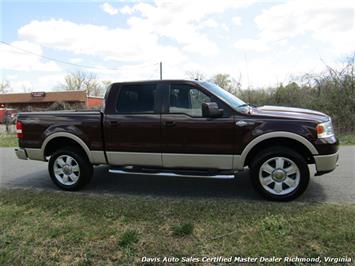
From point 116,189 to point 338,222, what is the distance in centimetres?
356

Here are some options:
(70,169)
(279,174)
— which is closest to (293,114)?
(279,174)

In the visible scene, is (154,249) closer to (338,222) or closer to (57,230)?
(57,230)

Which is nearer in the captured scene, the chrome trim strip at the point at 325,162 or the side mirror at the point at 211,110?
the chrome trim strip at the point at 325,162

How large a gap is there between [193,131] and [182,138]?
8.6 inches

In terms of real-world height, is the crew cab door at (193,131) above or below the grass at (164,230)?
above

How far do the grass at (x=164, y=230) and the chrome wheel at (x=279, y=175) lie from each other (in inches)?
9.8

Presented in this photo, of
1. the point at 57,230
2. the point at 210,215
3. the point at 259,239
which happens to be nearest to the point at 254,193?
the point at 210,215

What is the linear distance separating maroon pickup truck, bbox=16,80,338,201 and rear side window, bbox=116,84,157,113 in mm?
18

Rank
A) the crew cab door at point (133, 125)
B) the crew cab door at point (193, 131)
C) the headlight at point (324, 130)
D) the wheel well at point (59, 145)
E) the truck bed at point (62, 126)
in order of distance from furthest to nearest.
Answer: the wheel well at point (59, 145) → the truck bed at point (62, 126) → the crew cab door at point (133, 125) → the crew cab door at point (193, 131) → the headlight at point (324, 130)

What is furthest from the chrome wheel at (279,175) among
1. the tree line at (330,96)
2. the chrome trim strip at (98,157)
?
the tree line at (330,96)

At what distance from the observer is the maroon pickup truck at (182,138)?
4.46 meters

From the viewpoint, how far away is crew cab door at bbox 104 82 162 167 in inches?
196

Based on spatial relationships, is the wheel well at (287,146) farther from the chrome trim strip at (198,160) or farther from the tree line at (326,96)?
the tree line at (326,96)

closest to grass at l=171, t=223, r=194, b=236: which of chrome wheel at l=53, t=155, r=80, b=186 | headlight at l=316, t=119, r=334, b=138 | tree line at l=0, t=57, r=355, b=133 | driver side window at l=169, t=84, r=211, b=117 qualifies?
driver side window at l=169, t=84, r=211, b=117
